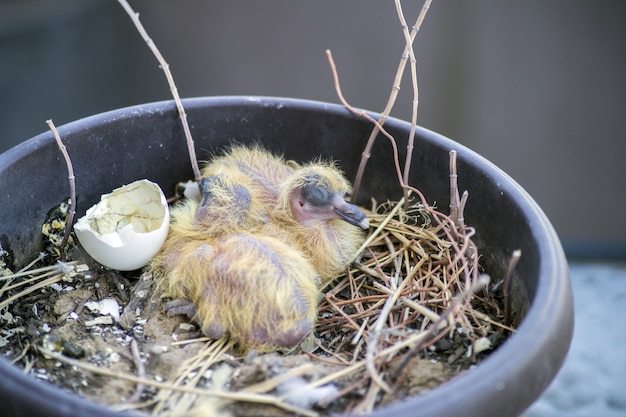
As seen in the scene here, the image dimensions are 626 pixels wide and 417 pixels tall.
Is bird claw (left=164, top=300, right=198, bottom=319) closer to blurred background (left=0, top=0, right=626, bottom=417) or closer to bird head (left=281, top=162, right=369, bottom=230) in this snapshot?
bird head (left=281, top=162, right=369, bottom=230)

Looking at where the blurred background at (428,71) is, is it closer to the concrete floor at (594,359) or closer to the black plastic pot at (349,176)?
the concrete floor at (594,359)

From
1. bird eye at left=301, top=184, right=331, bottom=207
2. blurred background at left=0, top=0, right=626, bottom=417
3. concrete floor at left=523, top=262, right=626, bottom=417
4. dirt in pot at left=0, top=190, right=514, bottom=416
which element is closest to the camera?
dirt in pot at left=0, top=190, right=514, bottom=416

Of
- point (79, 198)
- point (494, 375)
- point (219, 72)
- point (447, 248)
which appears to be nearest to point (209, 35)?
point (219, 72)

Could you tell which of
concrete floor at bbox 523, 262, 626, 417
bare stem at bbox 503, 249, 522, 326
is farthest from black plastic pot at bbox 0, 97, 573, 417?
concrete floor at bbox 523, 262, 626, 417

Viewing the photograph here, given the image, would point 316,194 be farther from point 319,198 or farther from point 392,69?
point 392,69

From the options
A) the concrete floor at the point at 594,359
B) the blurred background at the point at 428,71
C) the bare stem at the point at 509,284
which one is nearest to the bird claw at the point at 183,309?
the bare stem at the point at 509,284

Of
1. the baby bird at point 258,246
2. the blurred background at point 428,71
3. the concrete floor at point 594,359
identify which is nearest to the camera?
the baby bird at point 258,246

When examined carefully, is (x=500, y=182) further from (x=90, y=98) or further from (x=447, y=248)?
(x=90, y=98)
